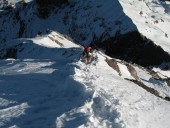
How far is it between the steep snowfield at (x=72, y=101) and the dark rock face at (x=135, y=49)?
3271 centimetres

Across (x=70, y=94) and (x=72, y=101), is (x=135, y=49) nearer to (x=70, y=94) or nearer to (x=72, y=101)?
(x=70, y=94)

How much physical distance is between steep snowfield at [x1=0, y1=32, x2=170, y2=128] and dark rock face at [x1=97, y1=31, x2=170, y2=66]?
107 ft

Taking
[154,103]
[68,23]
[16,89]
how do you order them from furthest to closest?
[68,23]
[154,103]
[16,89]

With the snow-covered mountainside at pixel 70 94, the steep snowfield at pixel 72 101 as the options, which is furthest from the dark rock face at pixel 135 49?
the steep snowfield at pixel 72 101

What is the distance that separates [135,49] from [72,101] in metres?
40.7

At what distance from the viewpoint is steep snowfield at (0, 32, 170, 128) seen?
535 inches

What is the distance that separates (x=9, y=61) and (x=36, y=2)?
52.9 metres

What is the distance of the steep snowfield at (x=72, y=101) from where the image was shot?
1360 cm

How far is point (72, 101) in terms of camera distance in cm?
1517

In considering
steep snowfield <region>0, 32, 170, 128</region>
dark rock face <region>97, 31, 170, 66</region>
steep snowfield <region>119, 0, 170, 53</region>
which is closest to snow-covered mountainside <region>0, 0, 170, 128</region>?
steep snowfield <region>0, 32, 170, 128</region>

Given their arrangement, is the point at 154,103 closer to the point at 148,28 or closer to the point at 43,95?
the point at 43,95

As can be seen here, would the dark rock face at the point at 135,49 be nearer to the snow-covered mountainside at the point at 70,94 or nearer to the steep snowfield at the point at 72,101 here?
the snow-covered mountainside at the point at 70,94

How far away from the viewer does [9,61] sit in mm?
25594

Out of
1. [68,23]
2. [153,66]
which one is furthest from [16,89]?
[68,23]
